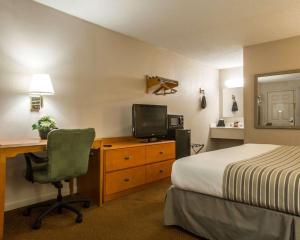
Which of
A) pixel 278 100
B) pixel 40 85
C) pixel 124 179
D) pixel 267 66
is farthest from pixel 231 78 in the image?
pixel 40 85

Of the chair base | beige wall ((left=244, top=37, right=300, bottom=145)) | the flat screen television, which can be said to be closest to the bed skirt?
the chair base

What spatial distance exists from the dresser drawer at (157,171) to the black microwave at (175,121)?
770 mm

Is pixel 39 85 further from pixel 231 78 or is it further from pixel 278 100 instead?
pixel 231 78

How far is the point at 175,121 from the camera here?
15.1ft

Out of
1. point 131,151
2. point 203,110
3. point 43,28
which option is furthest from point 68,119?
point 203,110

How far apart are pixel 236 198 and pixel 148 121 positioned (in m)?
2.24

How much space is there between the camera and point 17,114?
2678 mm

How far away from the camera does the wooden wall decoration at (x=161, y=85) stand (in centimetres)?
416

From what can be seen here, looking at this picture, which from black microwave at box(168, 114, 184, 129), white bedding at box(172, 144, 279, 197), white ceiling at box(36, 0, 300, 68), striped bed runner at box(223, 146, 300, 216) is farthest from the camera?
black microwave at box(168, 114, 184, 129)

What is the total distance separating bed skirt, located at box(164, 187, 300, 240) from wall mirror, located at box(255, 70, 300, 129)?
2843 mm

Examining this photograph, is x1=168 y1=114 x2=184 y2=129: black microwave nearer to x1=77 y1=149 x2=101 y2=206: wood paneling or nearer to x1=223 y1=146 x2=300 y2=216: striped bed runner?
x1=77 y1=149 x2=101 y2=206: wood paneling

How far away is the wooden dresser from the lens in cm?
295

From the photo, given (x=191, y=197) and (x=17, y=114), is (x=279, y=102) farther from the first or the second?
(x=17, y=114)

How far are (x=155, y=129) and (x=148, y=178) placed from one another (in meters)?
0.83
